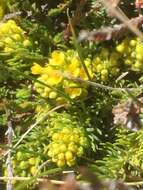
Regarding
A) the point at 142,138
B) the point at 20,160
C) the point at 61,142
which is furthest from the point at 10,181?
the point at 142,138

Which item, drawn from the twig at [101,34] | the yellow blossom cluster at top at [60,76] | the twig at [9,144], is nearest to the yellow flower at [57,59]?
the yellow blossom cluster at top at [60,76]

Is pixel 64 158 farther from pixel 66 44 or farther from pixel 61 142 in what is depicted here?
pixel 66 44

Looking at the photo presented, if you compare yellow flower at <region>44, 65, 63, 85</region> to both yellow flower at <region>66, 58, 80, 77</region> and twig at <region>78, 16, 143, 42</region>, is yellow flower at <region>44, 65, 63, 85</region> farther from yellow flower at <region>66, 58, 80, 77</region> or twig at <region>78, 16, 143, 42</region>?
twig at <region>78, 16, 143, 42</region>

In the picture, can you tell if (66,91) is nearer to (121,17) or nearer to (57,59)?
(57,59)

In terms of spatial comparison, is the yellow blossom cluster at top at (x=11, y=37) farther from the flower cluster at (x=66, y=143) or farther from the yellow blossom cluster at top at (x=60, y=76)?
the flower cluster at (x=66, y=143)

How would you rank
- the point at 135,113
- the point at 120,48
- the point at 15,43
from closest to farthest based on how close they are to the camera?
the point at 135,113 → the point at 120,48 → the point at 15,43

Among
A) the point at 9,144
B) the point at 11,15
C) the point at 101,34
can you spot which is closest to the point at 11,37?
the point at 11,15
